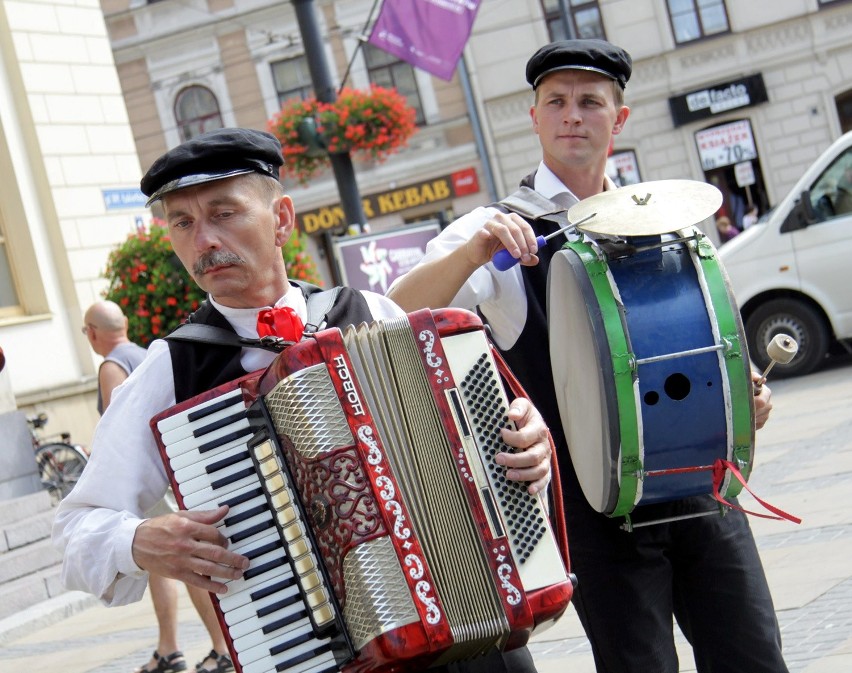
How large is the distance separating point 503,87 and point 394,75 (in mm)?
2315

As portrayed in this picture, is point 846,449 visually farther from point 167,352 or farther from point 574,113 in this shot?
point 167,352

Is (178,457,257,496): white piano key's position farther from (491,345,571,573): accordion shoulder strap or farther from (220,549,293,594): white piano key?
(491,345,571,573): accordion shoulder strap

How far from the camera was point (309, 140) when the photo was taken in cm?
1076

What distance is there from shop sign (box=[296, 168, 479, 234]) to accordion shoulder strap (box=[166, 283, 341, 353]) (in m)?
23.5

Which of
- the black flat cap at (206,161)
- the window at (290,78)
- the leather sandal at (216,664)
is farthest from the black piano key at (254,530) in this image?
the window at (290,78)

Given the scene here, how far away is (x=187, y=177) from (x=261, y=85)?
81.6 ft

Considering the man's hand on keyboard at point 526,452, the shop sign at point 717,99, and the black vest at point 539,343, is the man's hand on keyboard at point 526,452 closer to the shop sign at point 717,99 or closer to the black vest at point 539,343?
the black vest at point 539,343

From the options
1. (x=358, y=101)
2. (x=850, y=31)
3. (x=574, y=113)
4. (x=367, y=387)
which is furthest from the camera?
(x=850, y=31)

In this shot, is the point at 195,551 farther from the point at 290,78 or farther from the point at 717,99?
the point at 290,78

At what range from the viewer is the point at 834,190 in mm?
11016

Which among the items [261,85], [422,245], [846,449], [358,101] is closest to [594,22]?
[261,85]

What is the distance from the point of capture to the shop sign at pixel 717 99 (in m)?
24.9

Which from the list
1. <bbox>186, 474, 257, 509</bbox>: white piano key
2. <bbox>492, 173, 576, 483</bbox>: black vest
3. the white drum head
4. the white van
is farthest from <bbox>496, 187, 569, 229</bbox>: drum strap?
the white van

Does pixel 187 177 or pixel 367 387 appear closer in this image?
pixel 367 387
